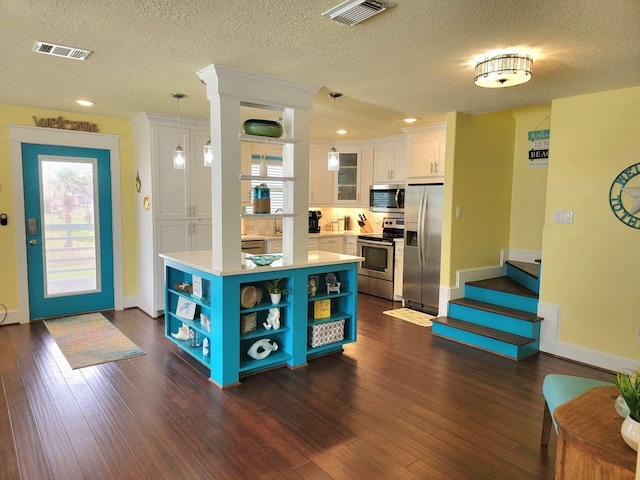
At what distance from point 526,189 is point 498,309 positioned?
5.44 ft

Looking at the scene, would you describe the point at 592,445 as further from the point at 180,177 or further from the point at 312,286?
the point at 180,177

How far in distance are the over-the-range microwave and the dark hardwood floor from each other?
2.66 metres

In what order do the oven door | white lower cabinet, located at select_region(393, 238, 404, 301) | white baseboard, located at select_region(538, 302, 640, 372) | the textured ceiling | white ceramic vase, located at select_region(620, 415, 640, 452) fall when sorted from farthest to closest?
the oven door → white lower cabinet, located at select_region(393, 238, 404, 301) → white baseboard, located at select_region(538, 302, 640, 372) → the textured ceiling → white ceramic vase, located at select_region(620, 415, 640, 452)

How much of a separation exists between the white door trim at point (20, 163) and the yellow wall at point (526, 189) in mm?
5035

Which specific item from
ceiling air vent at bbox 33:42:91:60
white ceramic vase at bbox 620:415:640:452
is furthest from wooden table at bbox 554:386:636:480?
ceiling air vent at bbox 33:42:91:60

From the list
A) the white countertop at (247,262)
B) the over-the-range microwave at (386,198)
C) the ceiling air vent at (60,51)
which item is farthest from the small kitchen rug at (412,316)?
the ceiling air vent at (60,51)

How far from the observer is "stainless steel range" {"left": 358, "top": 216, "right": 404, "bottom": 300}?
6.13m

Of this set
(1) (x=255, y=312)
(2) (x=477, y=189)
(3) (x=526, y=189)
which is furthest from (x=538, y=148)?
(1) (x=255, y=312)

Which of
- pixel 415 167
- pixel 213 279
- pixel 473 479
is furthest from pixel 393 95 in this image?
pixel 473 479

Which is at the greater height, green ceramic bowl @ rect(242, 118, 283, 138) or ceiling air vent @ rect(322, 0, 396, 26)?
ceiling air vent @ rect(322, 0, 396, 26)

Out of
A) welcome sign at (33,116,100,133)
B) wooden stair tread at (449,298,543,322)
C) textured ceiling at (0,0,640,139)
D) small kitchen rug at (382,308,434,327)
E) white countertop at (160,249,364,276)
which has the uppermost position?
textured ceiling at (0,0,640,139)

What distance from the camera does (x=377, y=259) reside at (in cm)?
633

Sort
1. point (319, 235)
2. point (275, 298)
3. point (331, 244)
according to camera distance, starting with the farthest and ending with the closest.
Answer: point (331, 244) → point (319, 235) → point (275, 298)

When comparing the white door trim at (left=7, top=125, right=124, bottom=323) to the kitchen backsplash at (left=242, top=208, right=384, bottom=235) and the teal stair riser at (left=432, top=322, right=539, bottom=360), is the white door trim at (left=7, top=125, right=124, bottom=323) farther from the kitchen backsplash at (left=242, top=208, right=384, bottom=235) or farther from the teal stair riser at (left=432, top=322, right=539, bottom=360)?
the teal stair riser at (left=432, top=322, right=539, bottom=360)
